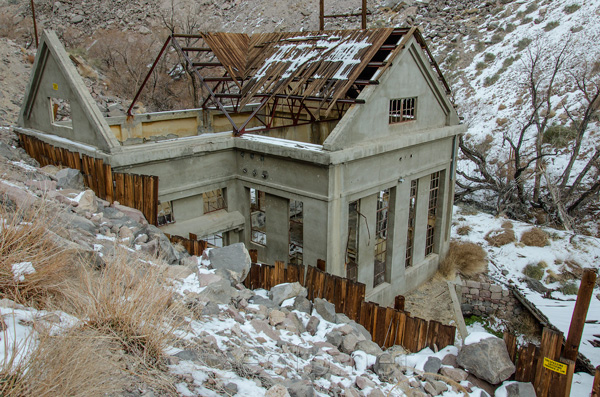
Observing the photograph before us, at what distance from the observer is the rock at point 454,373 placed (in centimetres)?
682

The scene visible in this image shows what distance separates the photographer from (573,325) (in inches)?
259

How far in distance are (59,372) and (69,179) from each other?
25.6 ft

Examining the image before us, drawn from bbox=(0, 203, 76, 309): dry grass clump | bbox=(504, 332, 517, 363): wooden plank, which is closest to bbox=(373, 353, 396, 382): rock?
bbox=(504, 332, 517, 363): wooden plank

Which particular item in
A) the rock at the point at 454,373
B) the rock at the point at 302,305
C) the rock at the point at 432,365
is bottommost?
the rock at the point at 454,373

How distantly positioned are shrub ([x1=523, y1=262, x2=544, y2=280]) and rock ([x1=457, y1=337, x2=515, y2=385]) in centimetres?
1047

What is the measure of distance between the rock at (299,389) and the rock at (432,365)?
2.64 meters

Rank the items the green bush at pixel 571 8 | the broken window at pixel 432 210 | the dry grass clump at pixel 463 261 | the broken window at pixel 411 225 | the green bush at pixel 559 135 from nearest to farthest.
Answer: the broken window at pixel 411 225
the broken window at pixel 432 210
the dry grass clump at pixel 463 261
the green bush at pixel 559 135
the green bush at pixel 571 8

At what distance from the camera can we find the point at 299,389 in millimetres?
4914

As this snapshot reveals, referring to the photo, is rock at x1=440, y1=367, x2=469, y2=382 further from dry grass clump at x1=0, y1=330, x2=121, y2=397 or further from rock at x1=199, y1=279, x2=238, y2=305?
dry grass clump at x1=0, y1=330, x2=121, y2=397

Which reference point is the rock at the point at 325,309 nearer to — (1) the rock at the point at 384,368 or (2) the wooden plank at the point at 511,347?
(1) the rock at the point at 384,368

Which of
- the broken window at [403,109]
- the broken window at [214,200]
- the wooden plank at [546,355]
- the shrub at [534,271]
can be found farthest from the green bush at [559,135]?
the wooden plank at [546,355]

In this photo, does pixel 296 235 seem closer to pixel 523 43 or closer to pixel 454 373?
pixel 454 373

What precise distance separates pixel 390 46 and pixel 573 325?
8.26 meters

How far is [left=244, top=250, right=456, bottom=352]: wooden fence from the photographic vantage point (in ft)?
25.5
